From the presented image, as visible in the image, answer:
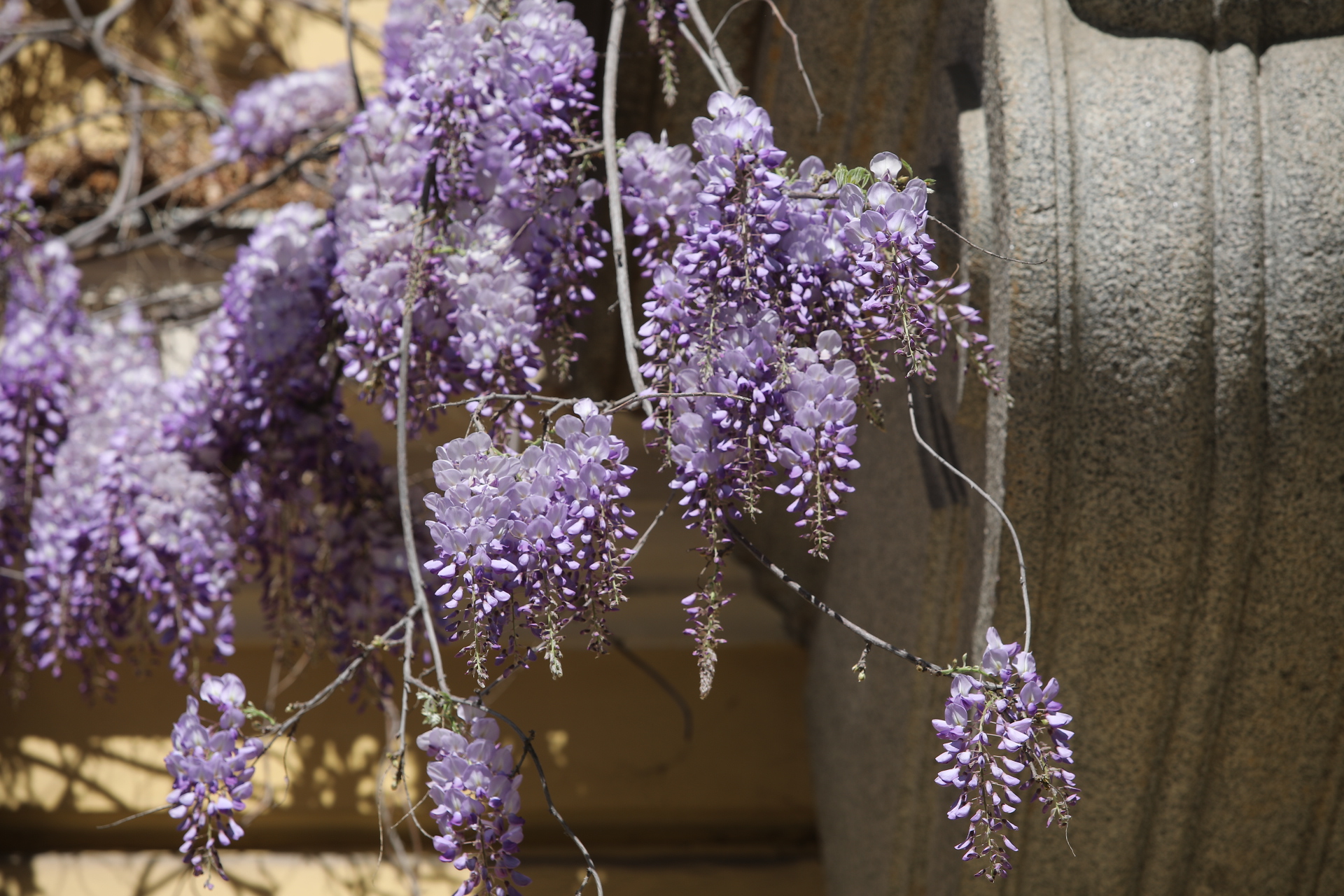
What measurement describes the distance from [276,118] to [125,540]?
3.41 ft

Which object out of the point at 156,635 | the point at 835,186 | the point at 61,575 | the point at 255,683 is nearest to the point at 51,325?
the point at 61,575

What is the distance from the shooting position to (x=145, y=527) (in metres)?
1.76

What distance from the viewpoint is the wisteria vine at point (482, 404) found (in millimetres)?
982

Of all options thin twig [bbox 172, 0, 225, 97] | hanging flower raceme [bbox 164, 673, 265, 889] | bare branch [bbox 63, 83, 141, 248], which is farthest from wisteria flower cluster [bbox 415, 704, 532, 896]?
thin twig [bbox 172, 0, 225, 97]

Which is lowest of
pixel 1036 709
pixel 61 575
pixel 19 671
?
pixel 19 671

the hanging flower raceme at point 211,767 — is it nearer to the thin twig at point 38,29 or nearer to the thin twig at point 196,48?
the thin twig at point 38,29

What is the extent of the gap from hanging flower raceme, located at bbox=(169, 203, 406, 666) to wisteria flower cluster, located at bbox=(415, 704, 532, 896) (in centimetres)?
69

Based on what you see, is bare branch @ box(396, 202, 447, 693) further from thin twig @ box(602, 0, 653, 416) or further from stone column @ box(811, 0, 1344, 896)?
stone column @ box(811, 0, 1344, 896)

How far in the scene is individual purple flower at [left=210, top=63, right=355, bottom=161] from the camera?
90.4 inches

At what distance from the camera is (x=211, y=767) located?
112cm

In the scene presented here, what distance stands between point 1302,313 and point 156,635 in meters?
1.84

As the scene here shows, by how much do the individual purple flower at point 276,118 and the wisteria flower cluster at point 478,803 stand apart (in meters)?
1.69

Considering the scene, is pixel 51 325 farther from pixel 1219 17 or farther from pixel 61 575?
pixel 1219 17

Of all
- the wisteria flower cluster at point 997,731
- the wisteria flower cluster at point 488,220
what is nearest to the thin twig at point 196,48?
the wisteria flower cluster at point 488,220
